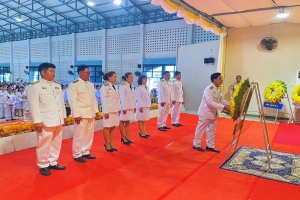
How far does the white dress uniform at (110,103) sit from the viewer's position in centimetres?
404

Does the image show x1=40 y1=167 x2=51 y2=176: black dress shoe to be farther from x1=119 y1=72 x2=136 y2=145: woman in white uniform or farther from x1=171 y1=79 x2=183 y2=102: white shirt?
x1=171 y1=79 x2=183 y2=102: white shirt

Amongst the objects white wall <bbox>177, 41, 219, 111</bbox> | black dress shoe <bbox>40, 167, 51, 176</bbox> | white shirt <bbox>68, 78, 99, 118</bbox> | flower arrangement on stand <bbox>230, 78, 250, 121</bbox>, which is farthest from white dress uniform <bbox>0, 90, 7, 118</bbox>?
flower arrangement on stand <bbox>230, 78, 250, 121</bbox>

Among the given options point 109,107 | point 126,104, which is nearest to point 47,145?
point 109,107

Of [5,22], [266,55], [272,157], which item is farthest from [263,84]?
[5,22]

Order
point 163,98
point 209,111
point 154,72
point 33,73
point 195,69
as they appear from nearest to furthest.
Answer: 1. point 209,111
2. point 163,98
3. point 195,69
4. point 154,72
5. point 33,73

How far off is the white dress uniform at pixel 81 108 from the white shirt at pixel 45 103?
0.22 m

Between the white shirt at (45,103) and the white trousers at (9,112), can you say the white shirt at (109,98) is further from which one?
the white trousers at (9,112)

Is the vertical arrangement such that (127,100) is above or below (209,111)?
above

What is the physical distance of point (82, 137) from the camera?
3.63 meters

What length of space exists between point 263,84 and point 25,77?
19.4 meters

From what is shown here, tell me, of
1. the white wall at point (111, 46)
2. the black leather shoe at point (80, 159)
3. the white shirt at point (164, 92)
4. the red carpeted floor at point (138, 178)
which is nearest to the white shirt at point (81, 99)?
the black leather shoe at point (80, 159)

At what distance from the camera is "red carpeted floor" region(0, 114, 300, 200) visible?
263cm

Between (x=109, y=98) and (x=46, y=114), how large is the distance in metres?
1.22

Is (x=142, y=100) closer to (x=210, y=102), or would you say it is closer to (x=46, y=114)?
(x=210, y=102)
